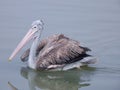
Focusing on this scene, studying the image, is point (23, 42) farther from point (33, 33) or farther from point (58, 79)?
point (58, 79)

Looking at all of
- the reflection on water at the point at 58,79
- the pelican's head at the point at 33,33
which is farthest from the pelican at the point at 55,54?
the reflection on water at the point at 58,79

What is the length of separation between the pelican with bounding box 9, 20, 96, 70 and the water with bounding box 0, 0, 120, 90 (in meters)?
0.14

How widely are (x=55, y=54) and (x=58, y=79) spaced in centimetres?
49

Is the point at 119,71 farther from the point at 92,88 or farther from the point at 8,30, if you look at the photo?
the point at 8,30

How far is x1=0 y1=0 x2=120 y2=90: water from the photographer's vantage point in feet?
28.2

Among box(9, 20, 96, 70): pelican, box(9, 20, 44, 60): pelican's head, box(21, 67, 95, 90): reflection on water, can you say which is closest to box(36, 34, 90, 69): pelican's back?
box(9, 20, 96, 70): pelican

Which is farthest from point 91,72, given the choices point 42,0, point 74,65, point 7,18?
point 42,0

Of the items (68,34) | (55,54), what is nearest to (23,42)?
(55,54)

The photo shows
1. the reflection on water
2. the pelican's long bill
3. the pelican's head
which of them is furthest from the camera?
the pelican's head

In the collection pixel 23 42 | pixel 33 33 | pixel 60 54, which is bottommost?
pixel 60 54

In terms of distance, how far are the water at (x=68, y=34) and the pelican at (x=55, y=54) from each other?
14 centimetres

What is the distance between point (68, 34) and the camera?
416 inches

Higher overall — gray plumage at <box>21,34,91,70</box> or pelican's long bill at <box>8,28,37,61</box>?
pelican's long bill at <box>8,28,37,61</box>

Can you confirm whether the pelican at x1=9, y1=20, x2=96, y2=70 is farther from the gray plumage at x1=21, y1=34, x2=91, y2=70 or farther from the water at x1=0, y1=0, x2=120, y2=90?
the water at x1=0, y1=0, x2=120, y2=90
